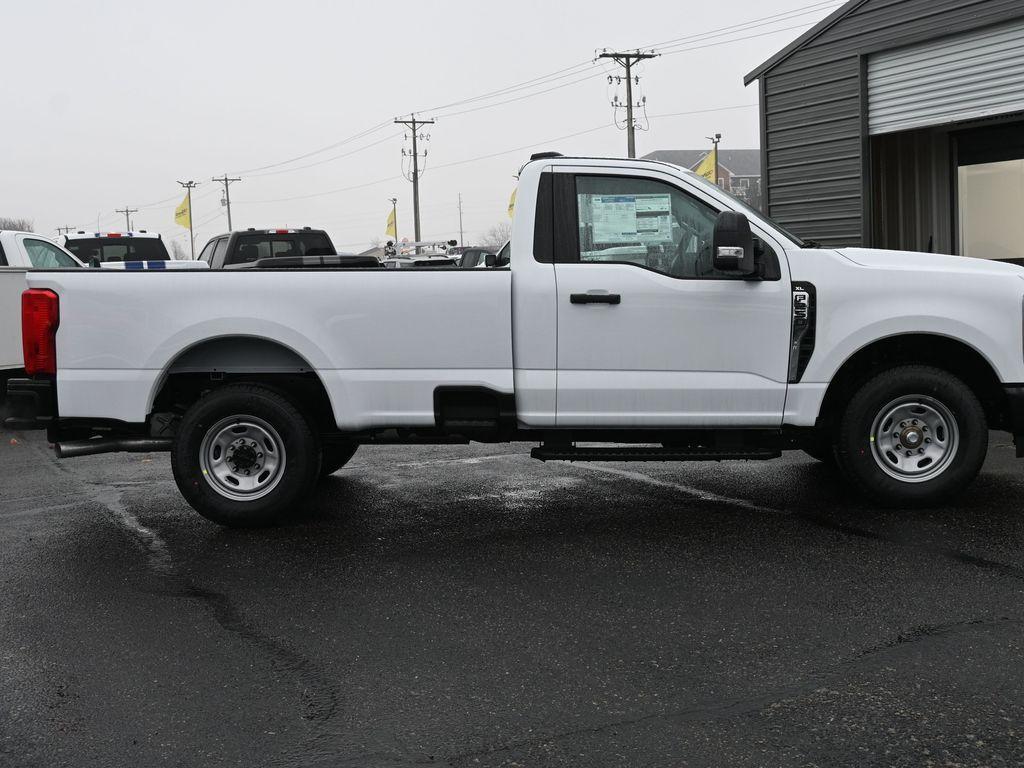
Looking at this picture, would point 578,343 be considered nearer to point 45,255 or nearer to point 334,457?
point 334,457

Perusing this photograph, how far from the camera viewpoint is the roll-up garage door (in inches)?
515

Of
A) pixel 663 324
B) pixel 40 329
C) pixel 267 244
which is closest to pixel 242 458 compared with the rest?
pixel 40 329

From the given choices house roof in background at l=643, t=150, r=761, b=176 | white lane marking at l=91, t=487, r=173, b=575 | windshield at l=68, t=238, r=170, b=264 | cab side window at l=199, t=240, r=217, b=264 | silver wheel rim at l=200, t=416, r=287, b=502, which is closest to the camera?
white lane marking at l=91, t=487, r=173, b=575

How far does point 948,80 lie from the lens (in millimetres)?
13797

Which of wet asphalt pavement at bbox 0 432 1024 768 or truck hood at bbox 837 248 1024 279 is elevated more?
truck hood at bbox 837 248 1024 279

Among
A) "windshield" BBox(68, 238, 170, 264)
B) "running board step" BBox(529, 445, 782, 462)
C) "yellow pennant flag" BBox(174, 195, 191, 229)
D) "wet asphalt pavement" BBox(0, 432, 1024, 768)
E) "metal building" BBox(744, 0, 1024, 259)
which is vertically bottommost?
"wet asphalt pavement" BBox(0, 432, 1024, 768)

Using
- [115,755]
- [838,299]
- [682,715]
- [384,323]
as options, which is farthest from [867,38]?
[115,755]

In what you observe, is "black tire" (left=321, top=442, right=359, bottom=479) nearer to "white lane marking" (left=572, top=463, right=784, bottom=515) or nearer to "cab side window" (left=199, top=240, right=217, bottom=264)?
"white lane marking" (left=572, top=463, right=784, bottom=515)

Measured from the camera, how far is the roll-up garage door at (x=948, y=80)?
13.1 m

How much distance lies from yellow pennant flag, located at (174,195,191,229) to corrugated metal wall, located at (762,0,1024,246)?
44.6 metres

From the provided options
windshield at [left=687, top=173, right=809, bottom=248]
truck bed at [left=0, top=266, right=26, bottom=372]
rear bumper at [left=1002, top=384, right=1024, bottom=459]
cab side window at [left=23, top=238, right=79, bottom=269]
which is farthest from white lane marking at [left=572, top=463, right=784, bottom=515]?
cab side window at [left=23, top=238, right=79, bottom=269]

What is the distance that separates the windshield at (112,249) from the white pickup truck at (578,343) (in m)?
12.8

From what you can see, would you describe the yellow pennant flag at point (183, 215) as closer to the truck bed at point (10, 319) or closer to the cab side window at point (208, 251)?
the cab side window at point (208, 251)

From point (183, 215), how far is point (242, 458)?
53.8m
